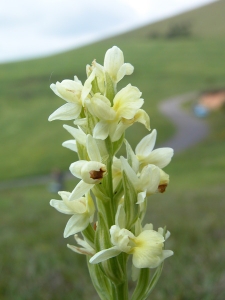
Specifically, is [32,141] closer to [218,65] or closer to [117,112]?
[218,65]

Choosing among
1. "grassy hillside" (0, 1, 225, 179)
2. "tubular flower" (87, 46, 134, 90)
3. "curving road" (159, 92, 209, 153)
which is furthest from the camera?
"grassy hillside" (0, 1, 225, 179)

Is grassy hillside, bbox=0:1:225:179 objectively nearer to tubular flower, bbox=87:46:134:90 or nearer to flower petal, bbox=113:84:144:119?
tubular flower, bbox=87:46:134:90

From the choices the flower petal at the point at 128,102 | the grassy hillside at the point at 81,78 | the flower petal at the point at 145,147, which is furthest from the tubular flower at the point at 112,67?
the grassy hillside at the point at 81,78

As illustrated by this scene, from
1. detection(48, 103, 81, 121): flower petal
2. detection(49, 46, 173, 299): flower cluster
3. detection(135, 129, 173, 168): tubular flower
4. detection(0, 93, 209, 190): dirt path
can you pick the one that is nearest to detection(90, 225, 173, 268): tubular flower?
detection(49, 46, 173, 299): flower cluster

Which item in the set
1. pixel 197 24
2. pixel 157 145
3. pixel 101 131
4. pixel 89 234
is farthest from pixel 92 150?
pixel 197 24

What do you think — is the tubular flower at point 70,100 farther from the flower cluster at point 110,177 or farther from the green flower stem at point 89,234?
the green flower stem at point 89,234

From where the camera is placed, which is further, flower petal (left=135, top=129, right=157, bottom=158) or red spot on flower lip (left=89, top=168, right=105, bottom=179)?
flower petal (left=135, top=129, right=157, bottom=158)

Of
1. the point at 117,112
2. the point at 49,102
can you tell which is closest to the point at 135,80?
the point at 49,102
